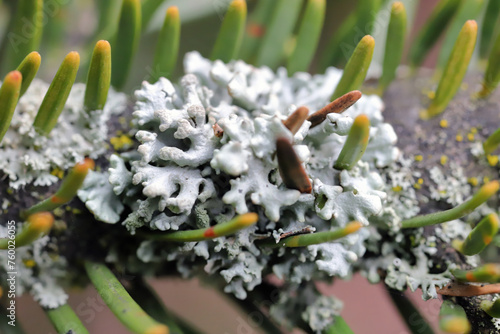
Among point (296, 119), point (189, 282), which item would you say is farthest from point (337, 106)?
point (189, 282)

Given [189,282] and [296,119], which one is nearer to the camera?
[296,119]

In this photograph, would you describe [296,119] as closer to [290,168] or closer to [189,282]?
[290,168]

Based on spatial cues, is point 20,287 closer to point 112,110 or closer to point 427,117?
point 112,110

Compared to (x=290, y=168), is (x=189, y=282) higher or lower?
lower

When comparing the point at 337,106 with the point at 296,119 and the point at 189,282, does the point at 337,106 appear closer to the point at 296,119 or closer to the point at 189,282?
the point at 296,119

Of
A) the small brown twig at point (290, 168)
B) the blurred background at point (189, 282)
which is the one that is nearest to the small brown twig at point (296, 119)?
the small brown twig at point (290, 168)

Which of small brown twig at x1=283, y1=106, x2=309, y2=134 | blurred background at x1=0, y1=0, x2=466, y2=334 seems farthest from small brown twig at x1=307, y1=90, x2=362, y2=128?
blurred background at x1=0, y1=0, x2=466, y2=334

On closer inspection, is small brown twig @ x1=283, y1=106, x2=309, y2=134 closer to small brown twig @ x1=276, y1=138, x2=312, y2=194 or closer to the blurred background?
small brown twig @ x1=276, y1=138, x2=312, y2=194

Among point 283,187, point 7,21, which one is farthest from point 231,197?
point 7,21
